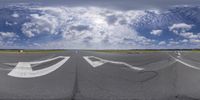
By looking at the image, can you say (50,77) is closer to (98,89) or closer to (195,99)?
(98,89)

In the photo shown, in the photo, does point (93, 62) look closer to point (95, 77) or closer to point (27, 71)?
point (95, 77)

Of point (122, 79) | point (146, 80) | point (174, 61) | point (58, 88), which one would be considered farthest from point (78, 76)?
point (174, 61)

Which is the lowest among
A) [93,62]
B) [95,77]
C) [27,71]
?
[95,77]

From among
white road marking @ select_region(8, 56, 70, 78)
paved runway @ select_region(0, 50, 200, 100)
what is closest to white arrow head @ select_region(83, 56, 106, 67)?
paved runway @ select_region(0, 50, 200, 100)

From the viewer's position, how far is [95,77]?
407 inches

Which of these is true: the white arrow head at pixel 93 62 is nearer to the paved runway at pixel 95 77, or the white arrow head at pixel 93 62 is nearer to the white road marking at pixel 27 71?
the paved runway at pixel 95 77

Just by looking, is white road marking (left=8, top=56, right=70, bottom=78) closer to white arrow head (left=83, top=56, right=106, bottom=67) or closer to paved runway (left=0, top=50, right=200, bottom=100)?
paved runway (left=0, top=50, right=200, bottom=100)

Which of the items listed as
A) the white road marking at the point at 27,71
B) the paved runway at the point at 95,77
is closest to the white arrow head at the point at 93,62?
the paved runway at the point at 95,77

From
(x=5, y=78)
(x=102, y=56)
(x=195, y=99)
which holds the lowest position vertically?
(x=195, y=99)

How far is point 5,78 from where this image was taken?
9.96m

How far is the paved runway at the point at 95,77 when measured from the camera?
10.0 meters

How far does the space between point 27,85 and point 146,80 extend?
3603 mm

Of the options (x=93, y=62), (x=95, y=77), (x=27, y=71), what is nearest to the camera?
(x=27, y=71)

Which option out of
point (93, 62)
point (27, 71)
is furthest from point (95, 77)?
point (27, 71)
